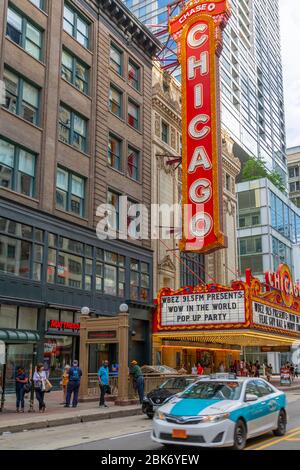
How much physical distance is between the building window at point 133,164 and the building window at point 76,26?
7.52 metres

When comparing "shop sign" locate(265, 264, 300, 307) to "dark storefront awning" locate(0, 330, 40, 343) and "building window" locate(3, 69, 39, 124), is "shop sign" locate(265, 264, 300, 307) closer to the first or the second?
"dark storefront awning" locate(0, 330, 40, 343)

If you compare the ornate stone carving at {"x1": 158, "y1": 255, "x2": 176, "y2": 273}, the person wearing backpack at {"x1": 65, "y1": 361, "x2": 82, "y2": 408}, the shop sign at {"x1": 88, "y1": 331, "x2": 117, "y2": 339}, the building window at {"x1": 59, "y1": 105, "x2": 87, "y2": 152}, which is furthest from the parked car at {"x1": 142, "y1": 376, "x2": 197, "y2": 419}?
the ornate stone carving at {"x1": 158, "y1": 255, "x2": 176, "y2": 273}

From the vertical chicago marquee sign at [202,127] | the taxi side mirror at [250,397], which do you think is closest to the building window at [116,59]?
the vertical chicago marquee sign at [202,127]

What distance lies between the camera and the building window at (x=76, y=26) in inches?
1238

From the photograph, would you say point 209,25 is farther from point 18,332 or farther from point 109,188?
point 18,332

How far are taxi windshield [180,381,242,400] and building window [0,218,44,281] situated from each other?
561 inches

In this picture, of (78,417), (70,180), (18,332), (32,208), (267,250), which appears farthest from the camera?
(267,250)

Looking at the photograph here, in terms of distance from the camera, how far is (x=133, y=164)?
36844 mm

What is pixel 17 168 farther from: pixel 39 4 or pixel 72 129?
pixel 39 4

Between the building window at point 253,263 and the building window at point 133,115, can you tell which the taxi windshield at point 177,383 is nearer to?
the building window at point 133,115

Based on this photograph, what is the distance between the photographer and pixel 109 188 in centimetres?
3341

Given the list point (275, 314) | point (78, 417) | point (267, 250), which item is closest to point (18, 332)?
point (78, 417)

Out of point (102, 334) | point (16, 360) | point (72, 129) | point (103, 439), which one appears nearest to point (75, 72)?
point (72, 129)

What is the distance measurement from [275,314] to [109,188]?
41.3 ft
